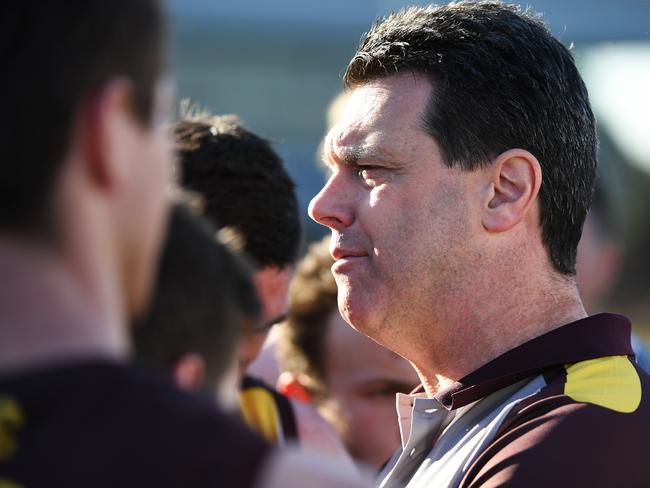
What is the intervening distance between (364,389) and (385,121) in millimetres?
1499

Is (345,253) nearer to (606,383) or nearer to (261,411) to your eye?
(261,411)

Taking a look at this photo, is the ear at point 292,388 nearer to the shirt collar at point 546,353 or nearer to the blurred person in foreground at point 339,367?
the blurred person in foreground at point 339,367

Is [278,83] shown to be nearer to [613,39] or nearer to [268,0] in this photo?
[268,0]

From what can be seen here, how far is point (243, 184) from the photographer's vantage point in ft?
8.41

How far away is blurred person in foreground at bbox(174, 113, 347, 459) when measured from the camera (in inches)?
97.0

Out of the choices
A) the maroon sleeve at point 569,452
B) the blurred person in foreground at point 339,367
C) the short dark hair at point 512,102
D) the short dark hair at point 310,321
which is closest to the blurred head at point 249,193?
the short dark hair at point 512,102

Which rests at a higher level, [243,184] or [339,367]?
[243,184]

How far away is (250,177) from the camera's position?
8.53 feet

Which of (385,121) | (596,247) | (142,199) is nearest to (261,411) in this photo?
(385,121)

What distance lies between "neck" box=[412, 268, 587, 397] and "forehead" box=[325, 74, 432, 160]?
0.43 m

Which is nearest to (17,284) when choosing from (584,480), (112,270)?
(112,270)

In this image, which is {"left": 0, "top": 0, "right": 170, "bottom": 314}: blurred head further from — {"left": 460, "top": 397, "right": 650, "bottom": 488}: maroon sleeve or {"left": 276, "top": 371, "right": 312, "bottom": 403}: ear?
{"left": 276, "top": 371, "right": 312, "bottom": 403}: ear

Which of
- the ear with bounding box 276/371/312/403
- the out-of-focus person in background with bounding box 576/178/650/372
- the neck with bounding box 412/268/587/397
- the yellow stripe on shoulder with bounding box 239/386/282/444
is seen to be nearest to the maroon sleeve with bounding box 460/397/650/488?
the neck with bounding box 412/268/587/397

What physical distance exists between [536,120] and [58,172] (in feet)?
5.82
